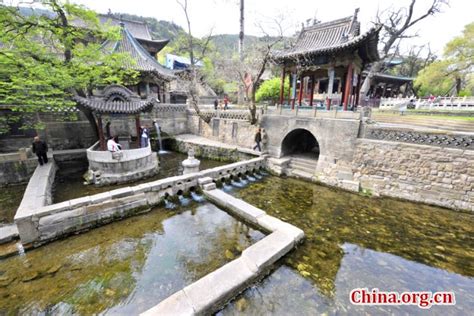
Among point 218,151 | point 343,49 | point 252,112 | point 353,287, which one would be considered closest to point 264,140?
point 252,112

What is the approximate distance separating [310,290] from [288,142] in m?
9.07

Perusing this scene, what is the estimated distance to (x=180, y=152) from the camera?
48.3 feet

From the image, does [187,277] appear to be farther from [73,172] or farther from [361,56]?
[361,56]

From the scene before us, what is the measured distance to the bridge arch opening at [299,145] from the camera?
1177cm

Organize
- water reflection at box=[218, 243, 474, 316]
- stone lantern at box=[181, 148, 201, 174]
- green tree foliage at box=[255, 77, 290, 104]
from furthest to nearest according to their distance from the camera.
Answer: green tree foliage at box=[255, 77, 290, 104] → stone lantern at box=[181, 148, 201, 174] → water reflection at box=[218, 243, 474, 316]

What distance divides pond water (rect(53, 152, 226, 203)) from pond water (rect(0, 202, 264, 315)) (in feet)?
10.9

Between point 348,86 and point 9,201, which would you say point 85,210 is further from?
point 348,86

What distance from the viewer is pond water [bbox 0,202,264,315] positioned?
3.39m

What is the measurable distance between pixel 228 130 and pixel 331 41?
8000mm

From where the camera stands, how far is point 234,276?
362 centimetres

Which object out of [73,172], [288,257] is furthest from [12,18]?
[288,257]

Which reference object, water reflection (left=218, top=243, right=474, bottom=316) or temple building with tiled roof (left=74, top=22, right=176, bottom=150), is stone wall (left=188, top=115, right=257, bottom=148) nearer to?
temple building with tiled roof (left=74, top=22, right=176, bottom=150)

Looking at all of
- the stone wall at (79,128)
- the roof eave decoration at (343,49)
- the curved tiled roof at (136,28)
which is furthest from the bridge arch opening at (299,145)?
the curved tiled roof at (136,28)

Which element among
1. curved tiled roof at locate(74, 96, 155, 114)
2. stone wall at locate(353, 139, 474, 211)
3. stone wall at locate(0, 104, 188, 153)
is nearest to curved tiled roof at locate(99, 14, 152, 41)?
stone wall at locate(0, 104, 188, 153)
